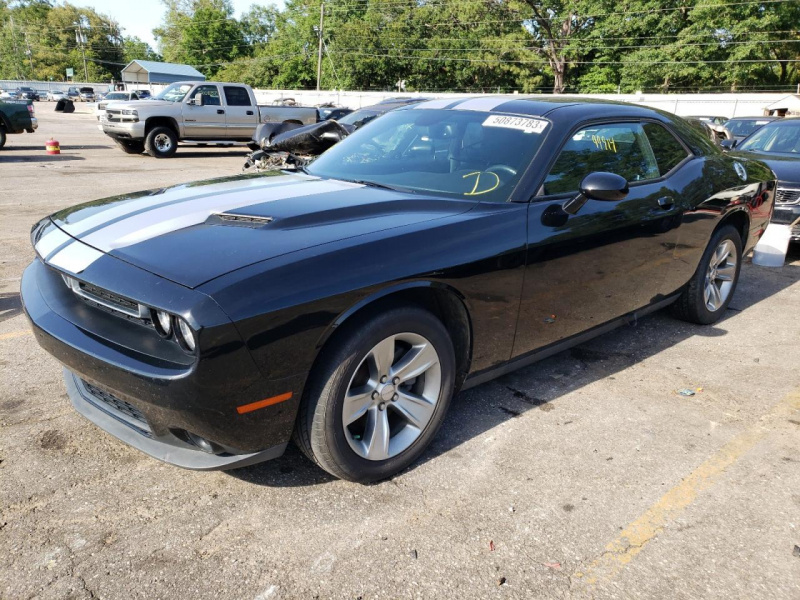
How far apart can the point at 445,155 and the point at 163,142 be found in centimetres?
1490

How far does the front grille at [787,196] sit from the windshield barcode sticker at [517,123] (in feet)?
15.7

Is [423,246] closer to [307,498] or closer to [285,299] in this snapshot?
[285,299]

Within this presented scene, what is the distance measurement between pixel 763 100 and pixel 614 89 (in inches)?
784

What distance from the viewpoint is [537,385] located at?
3809 millimetres

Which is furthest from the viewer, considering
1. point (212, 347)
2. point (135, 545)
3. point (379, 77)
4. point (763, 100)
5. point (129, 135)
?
point (379, 77)

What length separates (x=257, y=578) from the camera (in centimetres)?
219

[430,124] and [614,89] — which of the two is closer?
[430,124]

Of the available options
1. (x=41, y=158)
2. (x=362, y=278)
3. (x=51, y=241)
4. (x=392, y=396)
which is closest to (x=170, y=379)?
(x=362, y=278)

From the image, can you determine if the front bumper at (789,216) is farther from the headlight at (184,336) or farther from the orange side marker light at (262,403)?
the headlight at (184,336)

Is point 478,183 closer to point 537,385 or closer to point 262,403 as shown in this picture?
point 537,385

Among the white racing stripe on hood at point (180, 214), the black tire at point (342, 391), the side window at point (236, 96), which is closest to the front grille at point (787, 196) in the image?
the white racing stripe on hood at point (180, 214)

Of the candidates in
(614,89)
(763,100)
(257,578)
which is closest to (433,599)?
(257,578)

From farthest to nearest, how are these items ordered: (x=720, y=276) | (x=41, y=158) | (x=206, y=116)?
(x=206, y=116) < (x=41, y=158) < (x=720, y=276)

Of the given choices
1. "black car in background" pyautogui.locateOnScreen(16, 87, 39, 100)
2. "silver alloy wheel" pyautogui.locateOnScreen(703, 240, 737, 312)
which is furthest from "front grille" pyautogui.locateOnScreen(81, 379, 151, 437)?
"black car in background" pyautogui.locateOnScreen(16, 87, 39, 100)
